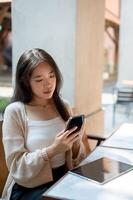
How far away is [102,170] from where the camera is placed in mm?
1734

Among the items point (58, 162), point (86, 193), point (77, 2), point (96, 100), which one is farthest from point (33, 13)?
point (86, 193)

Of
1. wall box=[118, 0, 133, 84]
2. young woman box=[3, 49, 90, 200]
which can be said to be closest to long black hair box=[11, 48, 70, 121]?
young woman box=[3, 49, 90, 200]

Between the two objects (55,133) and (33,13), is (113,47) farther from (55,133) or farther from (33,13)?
(55,133)

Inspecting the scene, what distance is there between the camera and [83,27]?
10.2ft

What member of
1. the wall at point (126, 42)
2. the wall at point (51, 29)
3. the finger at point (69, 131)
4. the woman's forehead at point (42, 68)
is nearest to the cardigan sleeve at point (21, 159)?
the finger at point (69, 131)

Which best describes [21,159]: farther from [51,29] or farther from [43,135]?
[51,29]

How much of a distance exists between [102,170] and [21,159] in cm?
42

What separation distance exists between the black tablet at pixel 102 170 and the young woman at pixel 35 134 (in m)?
0.14

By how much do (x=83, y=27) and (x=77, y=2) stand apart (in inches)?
9.7

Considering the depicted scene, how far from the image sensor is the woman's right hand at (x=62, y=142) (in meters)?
1.75

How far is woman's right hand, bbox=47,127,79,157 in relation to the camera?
175cm

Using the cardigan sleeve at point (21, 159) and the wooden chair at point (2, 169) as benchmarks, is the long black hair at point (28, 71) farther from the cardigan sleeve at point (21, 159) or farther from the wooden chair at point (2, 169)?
the wooden chair at point (2, 169)

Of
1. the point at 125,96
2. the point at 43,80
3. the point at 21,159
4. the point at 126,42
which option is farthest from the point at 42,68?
the point at 126,42

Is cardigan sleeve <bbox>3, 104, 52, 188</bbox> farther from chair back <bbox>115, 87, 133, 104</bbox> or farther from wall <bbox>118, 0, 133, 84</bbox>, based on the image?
wall <bbox>118, 0, 133, 84</bbox>
